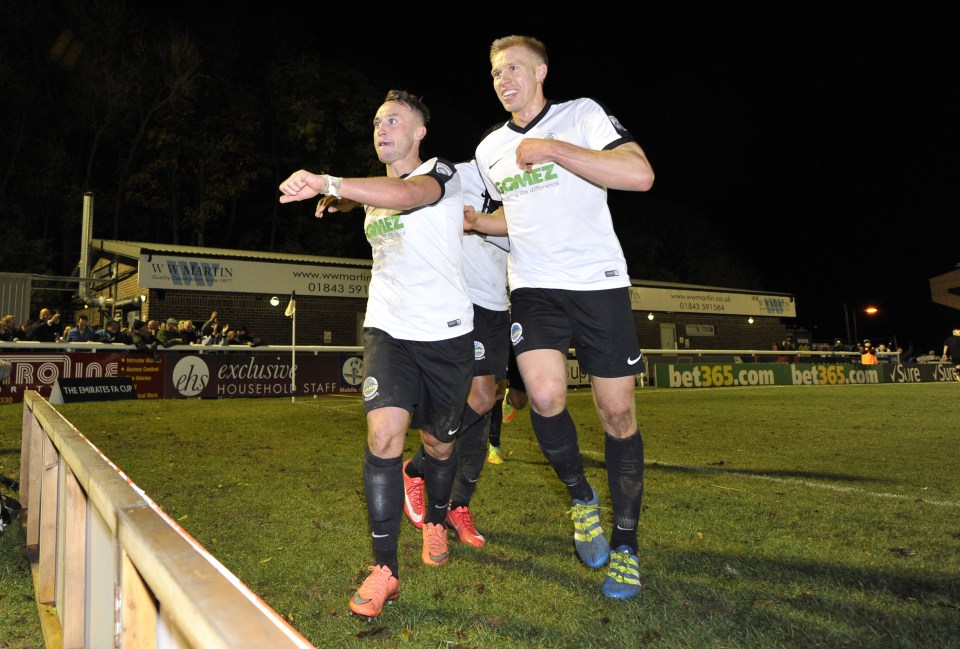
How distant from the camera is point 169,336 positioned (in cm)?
1525

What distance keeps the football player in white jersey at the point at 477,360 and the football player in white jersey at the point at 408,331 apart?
419mm

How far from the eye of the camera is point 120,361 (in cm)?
1447

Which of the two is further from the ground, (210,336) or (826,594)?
(210,336)

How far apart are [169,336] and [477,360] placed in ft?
43.8

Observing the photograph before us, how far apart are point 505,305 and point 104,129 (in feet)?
111

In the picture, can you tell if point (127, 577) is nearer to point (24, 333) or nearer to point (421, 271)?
point (421, 271)

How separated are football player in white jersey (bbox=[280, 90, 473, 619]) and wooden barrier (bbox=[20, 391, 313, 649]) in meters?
1.08

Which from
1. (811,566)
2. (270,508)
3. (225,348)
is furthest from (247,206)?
(811,566)

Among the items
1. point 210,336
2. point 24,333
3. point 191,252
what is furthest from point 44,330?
point 191,252

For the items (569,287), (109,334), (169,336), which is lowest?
(569,287)

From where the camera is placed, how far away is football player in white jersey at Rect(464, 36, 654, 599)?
313 centimetres

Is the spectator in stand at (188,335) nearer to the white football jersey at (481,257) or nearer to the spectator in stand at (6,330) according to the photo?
the spectator in stand at (6,330)

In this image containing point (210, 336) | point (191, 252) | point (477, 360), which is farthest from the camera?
point (191, 252)

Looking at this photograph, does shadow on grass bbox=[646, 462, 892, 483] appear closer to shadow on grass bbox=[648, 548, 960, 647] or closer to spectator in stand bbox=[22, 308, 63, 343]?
shadow on grass bbox=[648, 548, 960, 647]
